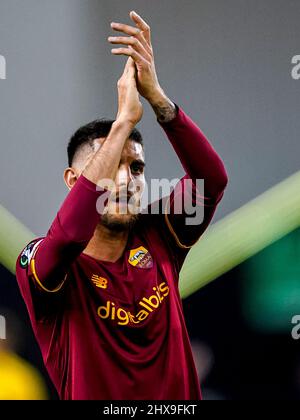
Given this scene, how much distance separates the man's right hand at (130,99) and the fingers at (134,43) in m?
0.02

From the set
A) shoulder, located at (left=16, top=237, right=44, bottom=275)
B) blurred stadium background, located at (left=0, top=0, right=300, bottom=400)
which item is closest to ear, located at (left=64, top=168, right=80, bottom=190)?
shoulder, located at (left=16, top=237, right=44, bottom=275)

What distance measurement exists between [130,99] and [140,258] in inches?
11.0

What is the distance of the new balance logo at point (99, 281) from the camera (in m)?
0.94

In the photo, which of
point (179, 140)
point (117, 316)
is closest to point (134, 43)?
point (179, 140)

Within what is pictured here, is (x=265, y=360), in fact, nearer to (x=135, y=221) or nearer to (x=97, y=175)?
(x=135, y=221)

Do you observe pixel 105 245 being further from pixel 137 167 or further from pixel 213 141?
pixel 213 141

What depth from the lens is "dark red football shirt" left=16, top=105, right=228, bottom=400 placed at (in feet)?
2.93

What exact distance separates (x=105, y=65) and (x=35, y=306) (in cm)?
78

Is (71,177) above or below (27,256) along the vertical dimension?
above

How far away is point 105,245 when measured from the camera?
39.2 inches

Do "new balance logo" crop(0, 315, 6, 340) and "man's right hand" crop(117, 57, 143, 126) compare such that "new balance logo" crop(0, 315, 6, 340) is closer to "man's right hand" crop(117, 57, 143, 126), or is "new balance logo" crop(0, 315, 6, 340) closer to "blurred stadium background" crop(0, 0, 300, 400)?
"blurred stadium background" crop(0, 0, 300, 400)

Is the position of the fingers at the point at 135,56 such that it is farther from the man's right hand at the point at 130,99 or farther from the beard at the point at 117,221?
the beard at the point at 117,221

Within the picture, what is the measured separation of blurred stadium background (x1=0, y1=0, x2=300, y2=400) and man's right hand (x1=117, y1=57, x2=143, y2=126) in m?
0.56

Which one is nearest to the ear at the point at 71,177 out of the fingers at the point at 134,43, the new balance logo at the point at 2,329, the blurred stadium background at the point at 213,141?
the fingers at the point at 134,43
